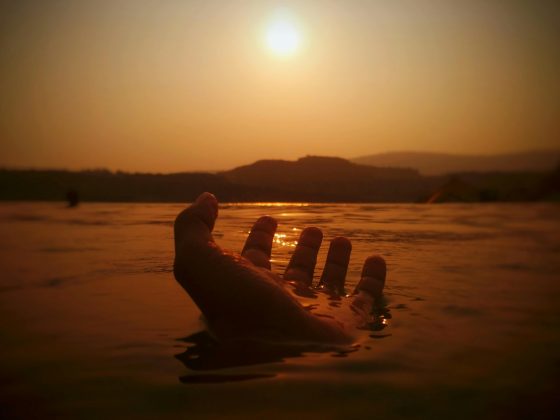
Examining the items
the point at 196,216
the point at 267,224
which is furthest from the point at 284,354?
the point at 267,224

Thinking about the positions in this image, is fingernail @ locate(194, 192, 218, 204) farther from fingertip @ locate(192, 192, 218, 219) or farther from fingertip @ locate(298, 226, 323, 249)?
fingertip @ locate(298, 226, 323, 249)

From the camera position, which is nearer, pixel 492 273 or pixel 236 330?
pixel 236 330

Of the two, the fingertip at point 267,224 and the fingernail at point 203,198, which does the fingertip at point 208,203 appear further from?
the fingertip at point 267,224

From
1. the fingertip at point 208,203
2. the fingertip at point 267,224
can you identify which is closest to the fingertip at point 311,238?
the fingertip at point 267,224

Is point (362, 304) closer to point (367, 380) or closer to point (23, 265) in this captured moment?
point (367, 380)

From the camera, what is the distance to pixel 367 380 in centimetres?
167

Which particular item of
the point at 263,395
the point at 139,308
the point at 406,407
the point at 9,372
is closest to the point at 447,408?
the point at 406,407

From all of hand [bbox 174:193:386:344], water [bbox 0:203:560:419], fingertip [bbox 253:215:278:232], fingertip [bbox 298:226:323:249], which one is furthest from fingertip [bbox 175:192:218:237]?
fingertip [bbox 298:226:323:249]

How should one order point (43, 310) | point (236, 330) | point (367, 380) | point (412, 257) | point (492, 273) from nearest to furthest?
point (367, 380) < point (236, 330) < point (43, 310) < point (492, 273) < point (412, 257)

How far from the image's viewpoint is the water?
4.88 ft

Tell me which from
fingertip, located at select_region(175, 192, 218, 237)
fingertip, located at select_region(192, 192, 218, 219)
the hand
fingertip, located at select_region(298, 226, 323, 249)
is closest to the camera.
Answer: the hand

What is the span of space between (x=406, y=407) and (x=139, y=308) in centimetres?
160

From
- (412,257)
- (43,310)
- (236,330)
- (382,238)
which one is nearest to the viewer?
(236,330)

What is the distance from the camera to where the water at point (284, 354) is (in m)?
1.49
